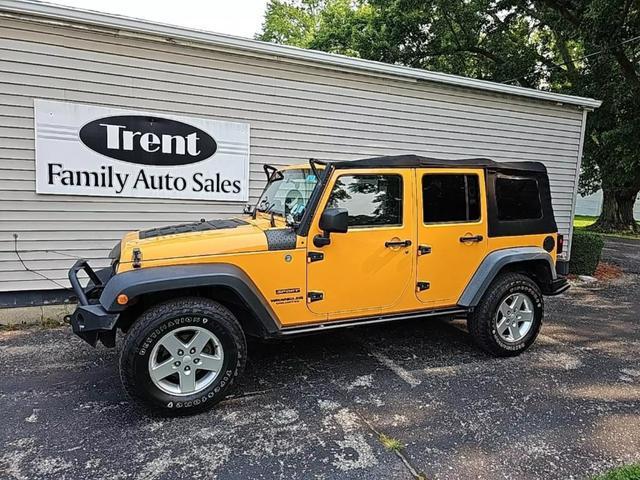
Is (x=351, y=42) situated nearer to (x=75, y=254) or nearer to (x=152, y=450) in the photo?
(x=75, y=254)

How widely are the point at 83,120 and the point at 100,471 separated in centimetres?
417

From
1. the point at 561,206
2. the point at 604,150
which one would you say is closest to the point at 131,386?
the point at 561,206

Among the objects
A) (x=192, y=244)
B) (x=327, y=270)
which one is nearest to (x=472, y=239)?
(x=327, y=270)

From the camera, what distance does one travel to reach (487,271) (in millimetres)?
4207

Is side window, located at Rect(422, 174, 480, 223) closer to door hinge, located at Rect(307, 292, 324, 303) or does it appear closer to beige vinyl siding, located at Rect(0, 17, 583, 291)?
door hinge, located at Rect(307, 292, 324, 303)

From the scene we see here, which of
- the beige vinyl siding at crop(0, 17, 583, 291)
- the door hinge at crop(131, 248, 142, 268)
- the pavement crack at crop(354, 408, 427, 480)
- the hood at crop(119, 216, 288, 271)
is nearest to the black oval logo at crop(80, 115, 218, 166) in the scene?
the beige vinyl siding at crop(0, 17, 583, 291)

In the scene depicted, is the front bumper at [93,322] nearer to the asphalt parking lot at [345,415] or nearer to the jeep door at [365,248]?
the asphalt parking lot at [345,415]

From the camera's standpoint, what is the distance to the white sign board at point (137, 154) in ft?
17.2

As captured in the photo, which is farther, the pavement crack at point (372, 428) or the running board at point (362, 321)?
the running board at point (362, 321)

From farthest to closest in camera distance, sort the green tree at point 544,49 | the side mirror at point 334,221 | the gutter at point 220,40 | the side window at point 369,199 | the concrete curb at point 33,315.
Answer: the green tree at point 544,49, the concrete curb at point 33,315, the gutter at point 220,40, the side window at point 369,199, the side mirror at point 334,221

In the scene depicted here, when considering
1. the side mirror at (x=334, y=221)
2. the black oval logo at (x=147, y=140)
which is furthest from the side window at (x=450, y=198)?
the black oval logo at (x=147, y=140)

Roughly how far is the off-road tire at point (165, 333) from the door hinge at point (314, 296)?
612 mm

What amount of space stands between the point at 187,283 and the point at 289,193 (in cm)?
138

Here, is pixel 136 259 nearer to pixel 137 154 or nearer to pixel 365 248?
pixel 365 248
